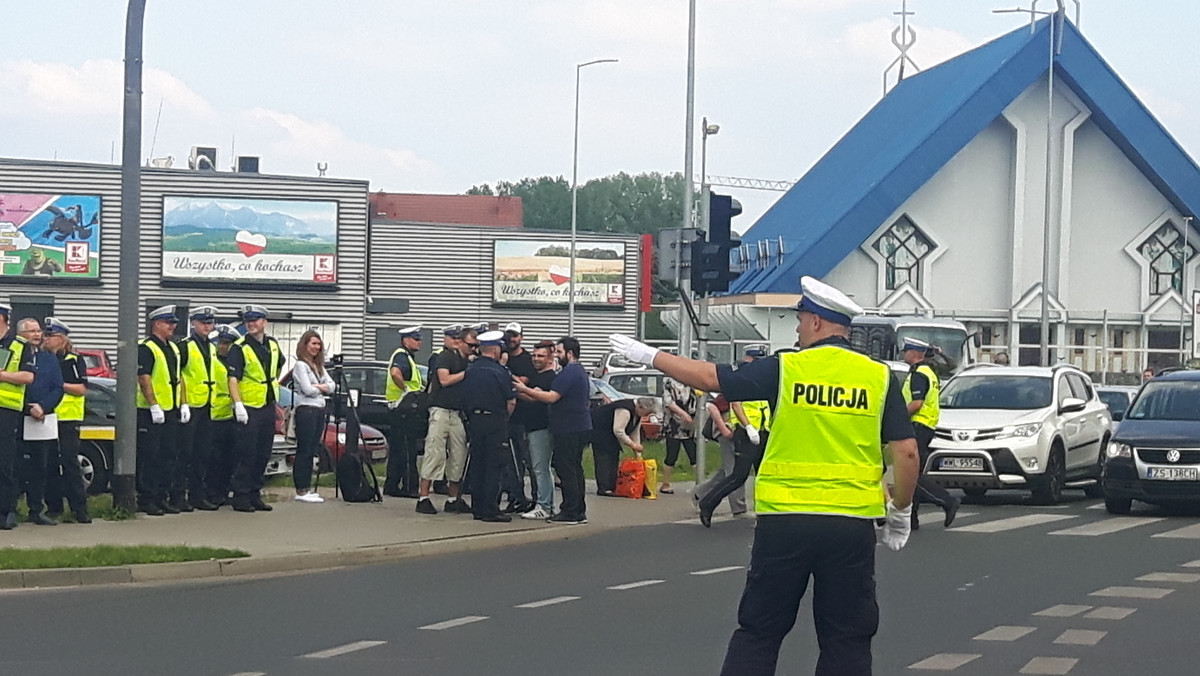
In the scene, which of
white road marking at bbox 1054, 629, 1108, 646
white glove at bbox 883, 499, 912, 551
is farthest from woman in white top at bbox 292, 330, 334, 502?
white glove at bbox 883, 499, 912, 551

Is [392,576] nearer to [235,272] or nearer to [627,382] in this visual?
[627,382]

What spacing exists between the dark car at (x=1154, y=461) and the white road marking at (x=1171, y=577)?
5.68 metres

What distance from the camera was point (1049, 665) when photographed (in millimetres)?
9422

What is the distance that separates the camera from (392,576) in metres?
13.4

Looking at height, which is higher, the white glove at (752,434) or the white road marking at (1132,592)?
the white glove at (752,434)

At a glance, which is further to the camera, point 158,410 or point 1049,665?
point 158,410

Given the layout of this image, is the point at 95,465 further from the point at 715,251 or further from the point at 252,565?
the point at 715,251

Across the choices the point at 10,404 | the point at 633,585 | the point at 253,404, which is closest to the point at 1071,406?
the point at 253,404

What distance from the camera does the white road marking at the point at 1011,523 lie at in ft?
58.3

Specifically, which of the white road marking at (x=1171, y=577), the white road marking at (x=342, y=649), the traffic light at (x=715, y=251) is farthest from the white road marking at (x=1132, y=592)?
the traffic light at (x=715, y=251)

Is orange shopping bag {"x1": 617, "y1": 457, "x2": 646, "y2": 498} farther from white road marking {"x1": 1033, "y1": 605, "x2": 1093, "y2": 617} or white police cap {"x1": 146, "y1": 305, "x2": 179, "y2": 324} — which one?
white road marking {"x1": 1033, "y1": 605, "x2": 1093, "y2": 617}

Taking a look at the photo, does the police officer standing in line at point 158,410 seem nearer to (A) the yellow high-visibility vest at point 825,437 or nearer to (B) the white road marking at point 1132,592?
(B) the white road marking at point 1132,592

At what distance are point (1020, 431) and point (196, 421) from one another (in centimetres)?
981

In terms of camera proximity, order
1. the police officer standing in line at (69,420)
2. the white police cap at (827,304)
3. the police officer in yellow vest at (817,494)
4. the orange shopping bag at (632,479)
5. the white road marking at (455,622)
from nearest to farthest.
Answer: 1. the police officer in yellow vest at (817,494)
2. the white police cap at (827,304)
3. the white road marking at (455,622)
4. the police officer standing in line at (69,420)
5. the orange shopping bag at (632,479)
